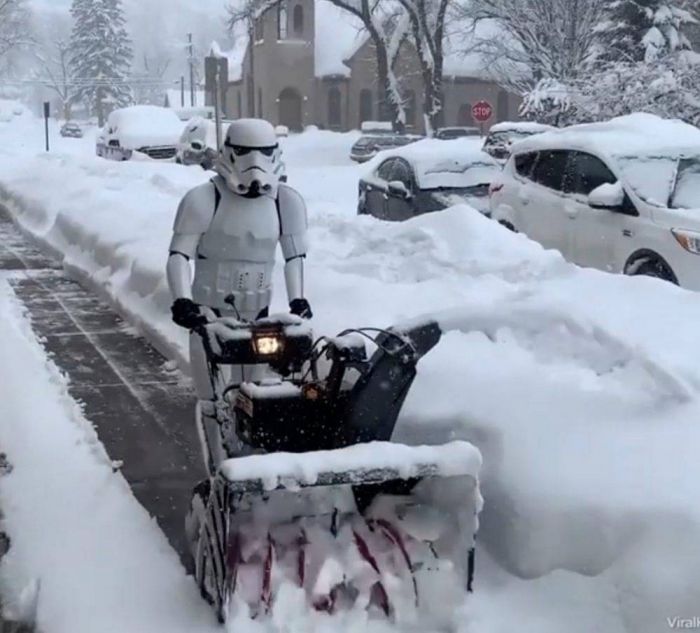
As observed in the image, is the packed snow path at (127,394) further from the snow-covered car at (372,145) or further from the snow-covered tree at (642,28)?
the snow-covered car at (372,145)

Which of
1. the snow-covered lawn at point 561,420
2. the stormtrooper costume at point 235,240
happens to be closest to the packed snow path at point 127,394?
the snow-covered lawn at point 561,420

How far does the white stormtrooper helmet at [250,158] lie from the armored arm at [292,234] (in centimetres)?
26

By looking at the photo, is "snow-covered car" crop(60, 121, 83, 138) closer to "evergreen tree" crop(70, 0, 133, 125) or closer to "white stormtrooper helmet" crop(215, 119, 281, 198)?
"evergreen tree" crop(70, 0, 133, 125)

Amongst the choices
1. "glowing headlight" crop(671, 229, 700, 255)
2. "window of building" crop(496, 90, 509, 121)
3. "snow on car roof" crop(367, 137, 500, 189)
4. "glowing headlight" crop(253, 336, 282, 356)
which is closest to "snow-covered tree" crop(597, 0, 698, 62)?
"snow on car roof" crop(367, 137, 500, 189)

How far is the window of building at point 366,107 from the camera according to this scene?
2158 inches

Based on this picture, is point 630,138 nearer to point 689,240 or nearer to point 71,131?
point 689,240

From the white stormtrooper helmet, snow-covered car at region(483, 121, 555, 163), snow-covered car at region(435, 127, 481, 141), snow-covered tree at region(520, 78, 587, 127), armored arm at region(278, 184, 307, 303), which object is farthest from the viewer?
snow-covered car at region(435, 127, 481, 141)

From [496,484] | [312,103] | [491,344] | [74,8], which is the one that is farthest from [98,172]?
[74,8]

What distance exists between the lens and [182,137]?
30844 millimetres

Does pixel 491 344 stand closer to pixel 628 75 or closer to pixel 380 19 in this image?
pixel 628 75

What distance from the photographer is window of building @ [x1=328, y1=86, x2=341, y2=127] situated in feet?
180

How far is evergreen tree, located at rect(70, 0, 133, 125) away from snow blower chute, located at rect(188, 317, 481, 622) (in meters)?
69.3

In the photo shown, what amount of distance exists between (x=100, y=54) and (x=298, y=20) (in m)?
23.7

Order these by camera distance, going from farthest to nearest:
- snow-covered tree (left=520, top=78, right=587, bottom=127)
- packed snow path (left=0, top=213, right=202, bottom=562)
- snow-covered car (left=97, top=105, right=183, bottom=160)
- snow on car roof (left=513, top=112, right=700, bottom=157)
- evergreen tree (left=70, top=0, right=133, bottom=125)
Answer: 1. evergreen tree (left=70, top=0, right=133, bottom=125)
2. snow-covered car (left=97, top=105, right=183, bottom=160)
3. snow-covered tree (left=520, top=78, right=587, bottom=127)
4. snow on car roof (left=513, top=112, right=700, bottom=157)
5. packed snow path (left=0, top=213, right=202, bottom=562)
